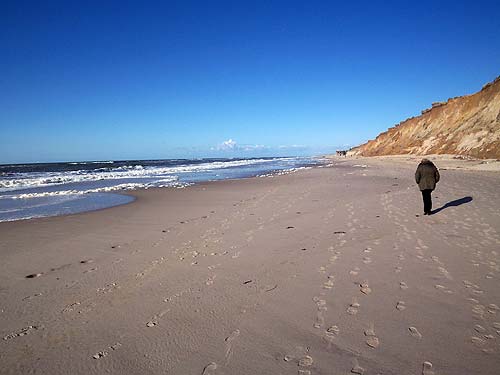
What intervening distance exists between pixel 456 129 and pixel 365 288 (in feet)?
134

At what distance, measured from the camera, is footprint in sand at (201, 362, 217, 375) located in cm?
258

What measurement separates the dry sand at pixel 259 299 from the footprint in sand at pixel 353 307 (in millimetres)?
22

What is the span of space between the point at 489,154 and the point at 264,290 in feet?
100.0

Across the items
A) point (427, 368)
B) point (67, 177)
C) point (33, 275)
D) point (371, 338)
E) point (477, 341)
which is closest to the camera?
point (427, 368)

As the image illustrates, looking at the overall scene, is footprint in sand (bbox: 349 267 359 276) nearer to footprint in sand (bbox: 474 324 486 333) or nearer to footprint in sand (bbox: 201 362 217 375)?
footprint in sand (bbox: 474 324 486 333)

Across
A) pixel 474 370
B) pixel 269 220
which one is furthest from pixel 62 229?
pixel 474 370

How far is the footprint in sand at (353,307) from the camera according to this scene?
11.2ft

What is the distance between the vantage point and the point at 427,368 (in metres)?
2.50

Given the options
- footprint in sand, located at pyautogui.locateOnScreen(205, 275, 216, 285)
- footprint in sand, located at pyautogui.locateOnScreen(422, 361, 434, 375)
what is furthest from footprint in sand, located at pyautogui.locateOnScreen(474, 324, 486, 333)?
footprint in sand, located at pyautogui.locateOnScreen(205, 275, 216, 285)

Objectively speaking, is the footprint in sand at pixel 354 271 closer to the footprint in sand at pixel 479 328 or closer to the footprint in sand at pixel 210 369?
the footprint in sand at pixel 479 328

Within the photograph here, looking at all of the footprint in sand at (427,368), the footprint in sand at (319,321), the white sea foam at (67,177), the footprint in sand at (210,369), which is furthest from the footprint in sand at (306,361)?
the white sea foam at (67,177)

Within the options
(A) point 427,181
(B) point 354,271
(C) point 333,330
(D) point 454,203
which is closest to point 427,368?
(C) point 333,330

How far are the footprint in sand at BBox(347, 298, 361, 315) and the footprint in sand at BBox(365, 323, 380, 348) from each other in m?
0.32

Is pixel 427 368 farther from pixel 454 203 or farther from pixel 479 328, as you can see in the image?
pixel 454 203
